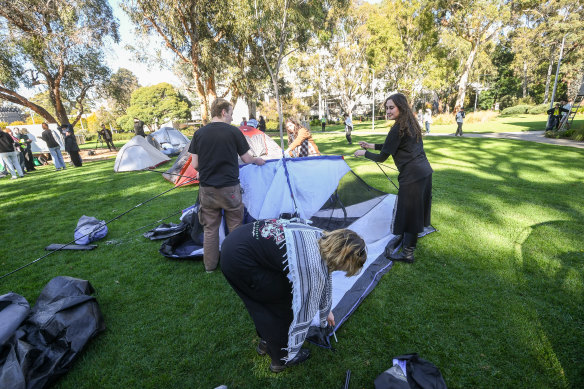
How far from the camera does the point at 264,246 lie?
5.08 feet

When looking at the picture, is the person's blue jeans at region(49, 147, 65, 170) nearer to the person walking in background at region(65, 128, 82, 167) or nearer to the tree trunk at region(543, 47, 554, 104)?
the person walking in background at region(65, 128, 82, 167)

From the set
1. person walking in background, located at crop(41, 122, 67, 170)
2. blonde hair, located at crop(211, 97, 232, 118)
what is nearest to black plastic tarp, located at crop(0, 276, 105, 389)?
blonde hair, located at crop(211, 97, 232, 118)

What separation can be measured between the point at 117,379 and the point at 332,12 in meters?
27.4

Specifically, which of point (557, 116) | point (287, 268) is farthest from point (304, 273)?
point (557, 116)

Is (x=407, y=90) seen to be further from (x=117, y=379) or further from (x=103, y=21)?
(x=117, y=379)

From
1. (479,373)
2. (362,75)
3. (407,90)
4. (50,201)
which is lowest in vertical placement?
(479,373)

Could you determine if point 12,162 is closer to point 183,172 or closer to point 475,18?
point 183,172

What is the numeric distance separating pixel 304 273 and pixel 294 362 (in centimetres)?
99

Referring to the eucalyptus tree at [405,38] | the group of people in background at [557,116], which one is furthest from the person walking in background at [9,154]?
the eucalyptus tree at [405,38]

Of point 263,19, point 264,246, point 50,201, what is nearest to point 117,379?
point 264,246

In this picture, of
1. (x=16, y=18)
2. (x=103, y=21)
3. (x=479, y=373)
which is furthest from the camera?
(x=103, y=21)

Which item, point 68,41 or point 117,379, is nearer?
point 117,379

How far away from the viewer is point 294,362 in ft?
6.68

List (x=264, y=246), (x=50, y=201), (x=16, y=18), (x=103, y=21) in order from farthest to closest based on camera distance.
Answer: (x=103, y=21) → (x=16, y=18) → (x=50, y=201) → (x=264, y=246)
